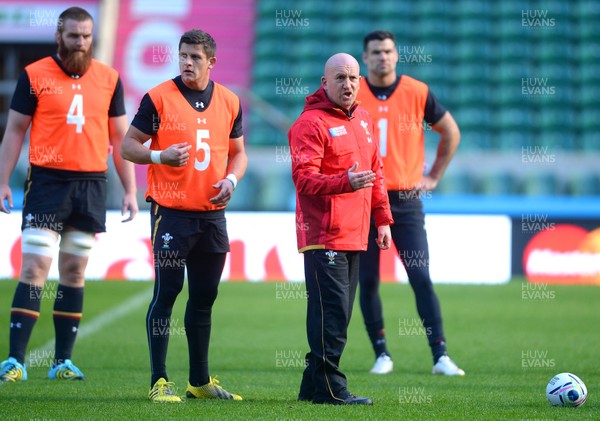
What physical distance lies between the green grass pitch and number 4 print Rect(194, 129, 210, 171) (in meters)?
1.32

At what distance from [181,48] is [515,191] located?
38.7 ft

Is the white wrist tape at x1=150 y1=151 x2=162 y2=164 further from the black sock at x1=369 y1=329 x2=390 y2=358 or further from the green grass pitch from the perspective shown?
the black sock at x1=369 y1=329 x2=390 y2=358

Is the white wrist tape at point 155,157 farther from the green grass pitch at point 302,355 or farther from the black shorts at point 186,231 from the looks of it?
the green grass pitch at point 302,355

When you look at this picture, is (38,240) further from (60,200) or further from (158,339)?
(158,339)

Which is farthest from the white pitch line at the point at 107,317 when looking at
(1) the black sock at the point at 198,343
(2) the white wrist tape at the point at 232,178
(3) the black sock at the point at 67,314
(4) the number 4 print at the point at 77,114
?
(2) the white wrist tape at the point at 232,178

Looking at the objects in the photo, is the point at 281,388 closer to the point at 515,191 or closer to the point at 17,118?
the point at 17,118

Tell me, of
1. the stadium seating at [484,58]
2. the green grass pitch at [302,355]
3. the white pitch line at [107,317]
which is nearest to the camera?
the green grass pitch at [302,355]

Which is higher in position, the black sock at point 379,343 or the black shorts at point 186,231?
the black shorts at point 186,231

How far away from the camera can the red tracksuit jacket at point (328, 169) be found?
578cm

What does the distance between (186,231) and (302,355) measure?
2.82 metres

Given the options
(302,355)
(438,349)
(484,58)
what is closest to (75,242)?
(302,355)

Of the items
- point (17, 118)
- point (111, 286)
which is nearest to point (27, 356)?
point (17, 118)

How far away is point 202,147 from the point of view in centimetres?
599

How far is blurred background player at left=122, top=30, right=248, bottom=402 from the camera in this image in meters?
5.92
